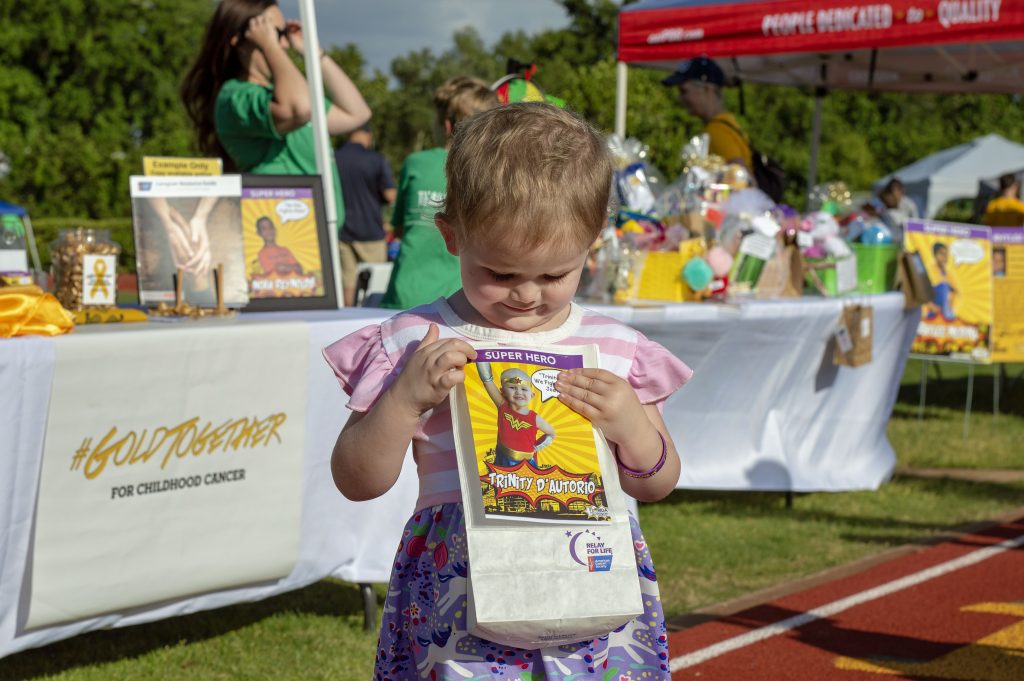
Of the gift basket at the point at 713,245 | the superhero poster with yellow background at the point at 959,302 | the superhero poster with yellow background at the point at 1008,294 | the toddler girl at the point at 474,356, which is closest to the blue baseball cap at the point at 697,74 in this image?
the gift basket at the point at 713,245

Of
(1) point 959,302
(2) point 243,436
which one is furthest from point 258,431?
(1) point 959,302

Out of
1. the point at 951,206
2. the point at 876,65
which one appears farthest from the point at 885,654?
the point at 951,206

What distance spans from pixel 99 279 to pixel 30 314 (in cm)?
63

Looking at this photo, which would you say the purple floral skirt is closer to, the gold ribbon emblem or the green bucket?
the gold ribbon emblem

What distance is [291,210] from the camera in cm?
418

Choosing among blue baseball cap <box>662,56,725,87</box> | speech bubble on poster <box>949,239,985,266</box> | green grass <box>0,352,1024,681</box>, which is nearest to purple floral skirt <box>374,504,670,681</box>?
green grass <box>0,352,1024,681</box>

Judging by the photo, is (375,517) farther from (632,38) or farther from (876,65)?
(876,65)

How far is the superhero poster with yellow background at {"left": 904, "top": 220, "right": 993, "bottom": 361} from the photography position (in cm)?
857

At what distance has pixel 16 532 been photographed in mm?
A: 3059

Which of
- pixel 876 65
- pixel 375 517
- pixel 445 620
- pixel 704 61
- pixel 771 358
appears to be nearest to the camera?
pixel 445 620

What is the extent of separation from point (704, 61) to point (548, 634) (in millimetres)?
6132

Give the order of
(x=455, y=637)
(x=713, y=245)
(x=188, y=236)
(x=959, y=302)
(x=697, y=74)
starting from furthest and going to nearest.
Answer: (x=959, y=302) < (x=697, y=74) < (x=713, y=245) < (x=188, y=236) < (x=455, y=637)

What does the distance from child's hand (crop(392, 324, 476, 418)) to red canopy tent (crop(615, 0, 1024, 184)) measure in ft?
21.9

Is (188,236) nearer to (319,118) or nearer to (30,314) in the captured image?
(319,118)
